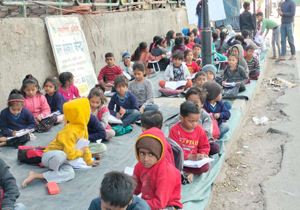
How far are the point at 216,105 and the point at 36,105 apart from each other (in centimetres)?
269

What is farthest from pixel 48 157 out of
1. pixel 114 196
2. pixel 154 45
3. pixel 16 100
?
pixel 154 45

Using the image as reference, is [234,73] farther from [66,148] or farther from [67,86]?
[66,148]

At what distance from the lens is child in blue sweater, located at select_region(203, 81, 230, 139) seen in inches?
190

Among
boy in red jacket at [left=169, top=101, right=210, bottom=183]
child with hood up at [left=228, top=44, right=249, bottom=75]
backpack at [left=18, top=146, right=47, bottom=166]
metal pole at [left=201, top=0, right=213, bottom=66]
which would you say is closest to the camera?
boy in red jacket at [left=169, top=101, right=210, bottom=183]

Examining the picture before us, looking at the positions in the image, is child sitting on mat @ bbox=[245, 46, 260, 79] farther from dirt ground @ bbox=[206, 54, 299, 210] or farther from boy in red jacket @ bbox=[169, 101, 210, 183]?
boy in red jacket @ bbox=[169, 101, 210, 183]

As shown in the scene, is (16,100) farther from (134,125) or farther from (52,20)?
(52,20)

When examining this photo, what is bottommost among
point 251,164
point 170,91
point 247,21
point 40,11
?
point 251,164

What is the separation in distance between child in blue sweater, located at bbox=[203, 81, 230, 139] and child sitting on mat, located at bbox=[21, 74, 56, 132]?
241 cm

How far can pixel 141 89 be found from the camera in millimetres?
6152

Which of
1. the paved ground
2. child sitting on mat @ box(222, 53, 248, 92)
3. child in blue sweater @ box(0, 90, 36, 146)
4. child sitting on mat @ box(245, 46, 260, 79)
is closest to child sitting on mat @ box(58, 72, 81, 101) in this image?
child in blue sweater @ box(0, 90, 36, 146)

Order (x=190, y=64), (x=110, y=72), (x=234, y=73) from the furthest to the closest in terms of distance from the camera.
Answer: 1. (x=190, y=64)
2. (x=110, y=72)
3. (x=234, y=73)

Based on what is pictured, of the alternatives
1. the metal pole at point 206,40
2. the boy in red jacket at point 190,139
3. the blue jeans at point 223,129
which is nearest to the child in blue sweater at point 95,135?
the boy in red jacket at point 190,139

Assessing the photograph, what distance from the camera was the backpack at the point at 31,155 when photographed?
4316mm

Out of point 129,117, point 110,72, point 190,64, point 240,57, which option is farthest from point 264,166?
point 110,72
